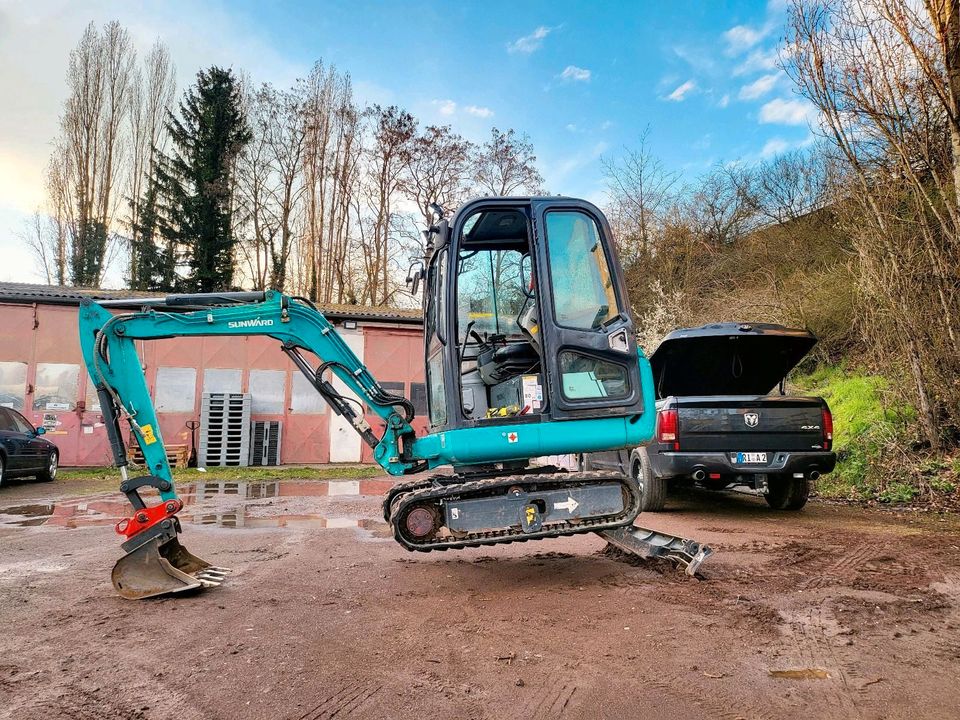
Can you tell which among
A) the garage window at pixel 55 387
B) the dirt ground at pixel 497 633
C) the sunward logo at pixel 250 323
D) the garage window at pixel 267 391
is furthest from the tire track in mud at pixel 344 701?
the garage window at pixel 55 387

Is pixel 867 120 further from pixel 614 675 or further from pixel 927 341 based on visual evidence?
pixel 614 675

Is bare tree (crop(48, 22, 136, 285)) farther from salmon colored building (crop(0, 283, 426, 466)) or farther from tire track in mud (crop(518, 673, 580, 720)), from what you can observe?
tire track in mud (crop(518, 673, 580, 720))

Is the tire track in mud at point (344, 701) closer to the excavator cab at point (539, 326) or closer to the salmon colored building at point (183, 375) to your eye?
the excavator cab at point (539, 326)

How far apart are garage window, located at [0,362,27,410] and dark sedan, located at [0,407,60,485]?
419 cm

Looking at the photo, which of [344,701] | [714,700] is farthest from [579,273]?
[344,701]

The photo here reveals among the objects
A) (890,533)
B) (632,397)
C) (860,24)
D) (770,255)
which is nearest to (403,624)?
(632,397)

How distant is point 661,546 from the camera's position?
16.4ft

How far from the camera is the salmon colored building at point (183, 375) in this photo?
1662 cm

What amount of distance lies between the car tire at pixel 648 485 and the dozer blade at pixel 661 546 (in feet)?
8.58

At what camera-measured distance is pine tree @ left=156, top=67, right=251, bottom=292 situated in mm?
28172

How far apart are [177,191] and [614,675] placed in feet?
103

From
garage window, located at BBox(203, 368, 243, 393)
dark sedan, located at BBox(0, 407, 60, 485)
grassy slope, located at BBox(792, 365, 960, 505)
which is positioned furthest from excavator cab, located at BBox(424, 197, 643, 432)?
garage window, located at BBox(203, 368, 243, 393)

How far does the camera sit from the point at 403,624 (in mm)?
3887

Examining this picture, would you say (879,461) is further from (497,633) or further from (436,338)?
(497,633)
